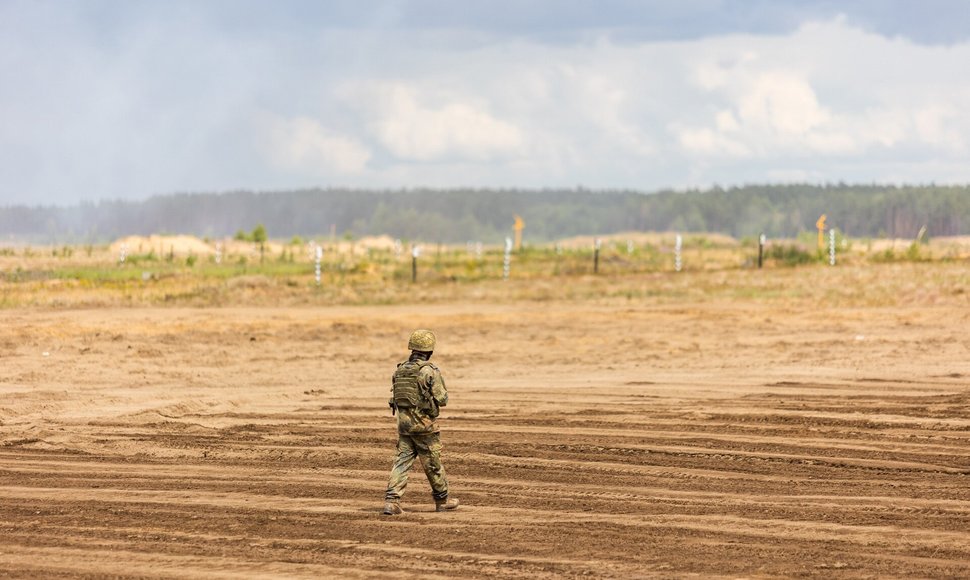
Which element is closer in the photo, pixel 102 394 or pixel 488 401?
pixel 488 401

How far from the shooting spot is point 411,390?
933 cm

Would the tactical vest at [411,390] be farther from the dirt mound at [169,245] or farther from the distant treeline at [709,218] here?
the distant treeline at [709,218]

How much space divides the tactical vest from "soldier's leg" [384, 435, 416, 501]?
324 mm

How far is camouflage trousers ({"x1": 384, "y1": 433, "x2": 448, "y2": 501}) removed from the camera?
9.44 metres

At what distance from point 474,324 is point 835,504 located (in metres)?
17.7

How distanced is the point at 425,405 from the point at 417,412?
9 centimetres

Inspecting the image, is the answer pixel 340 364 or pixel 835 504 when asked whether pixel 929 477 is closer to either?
pixel 835 504

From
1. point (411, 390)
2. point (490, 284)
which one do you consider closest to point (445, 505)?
point (411, 390)

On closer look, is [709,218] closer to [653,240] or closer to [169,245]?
[653,240]

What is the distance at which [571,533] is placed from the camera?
8992mm

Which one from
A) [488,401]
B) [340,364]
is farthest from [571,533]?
[340,364]

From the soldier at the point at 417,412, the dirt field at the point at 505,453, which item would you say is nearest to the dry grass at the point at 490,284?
the dirt field at the point at 505,453

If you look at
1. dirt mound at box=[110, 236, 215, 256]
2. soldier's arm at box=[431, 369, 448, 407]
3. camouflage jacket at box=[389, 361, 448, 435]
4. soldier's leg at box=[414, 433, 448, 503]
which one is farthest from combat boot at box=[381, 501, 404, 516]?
dirt mound at box=[110, 236, 215, 256]

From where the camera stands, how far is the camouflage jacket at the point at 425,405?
30.4 feet
